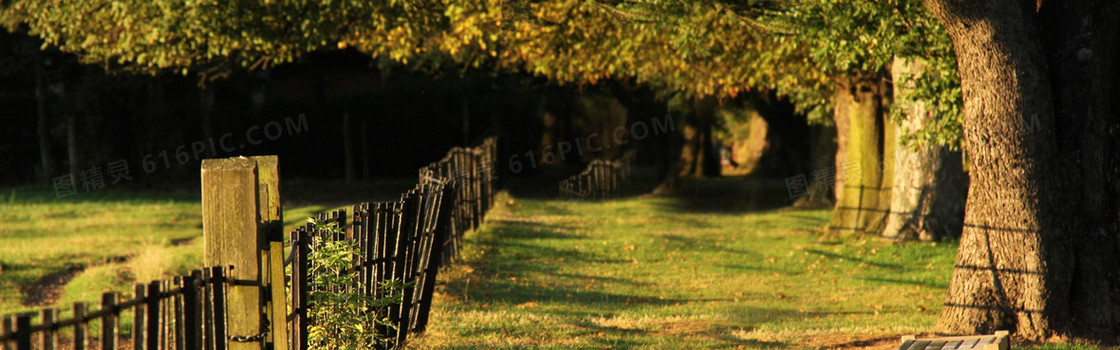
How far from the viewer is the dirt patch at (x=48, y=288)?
1203 centimetres

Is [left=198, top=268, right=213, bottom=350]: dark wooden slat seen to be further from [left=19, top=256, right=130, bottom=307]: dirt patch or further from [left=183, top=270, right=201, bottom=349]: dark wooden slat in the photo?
[left=19, top=256, right=130, bottom=307]: dirt patch

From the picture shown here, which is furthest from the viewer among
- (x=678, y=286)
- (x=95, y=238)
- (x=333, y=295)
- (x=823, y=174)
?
(x=823, y=174)

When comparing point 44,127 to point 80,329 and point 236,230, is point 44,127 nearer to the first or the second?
point 236,230

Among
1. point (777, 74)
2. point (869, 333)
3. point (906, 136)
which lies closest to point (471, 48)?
point (777, 74)

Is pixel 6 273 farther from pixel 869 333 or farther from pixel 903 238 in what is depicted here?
pixel 903 238

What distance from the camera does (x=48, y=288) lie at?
12.9 m

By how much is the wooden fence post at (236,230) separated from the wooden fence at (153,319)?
0.08 meters

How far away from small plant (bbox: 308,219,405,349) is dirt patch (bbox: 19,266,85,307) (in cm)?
662

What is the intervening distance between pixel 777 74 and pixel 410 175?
19.7m

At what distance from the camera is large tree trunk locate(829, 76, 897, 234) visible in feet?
63.2

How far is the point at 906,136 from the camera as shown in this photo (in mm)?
11258

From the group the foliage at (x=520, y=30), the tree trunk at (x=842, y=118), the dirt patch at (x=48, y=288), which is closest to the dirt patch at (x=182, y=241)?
the dirt patch at (x=48, y=288)

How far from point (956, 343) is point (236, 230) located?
4.51m

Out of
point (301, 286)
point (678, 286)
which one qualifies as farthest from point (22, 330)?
point (678, 286)
